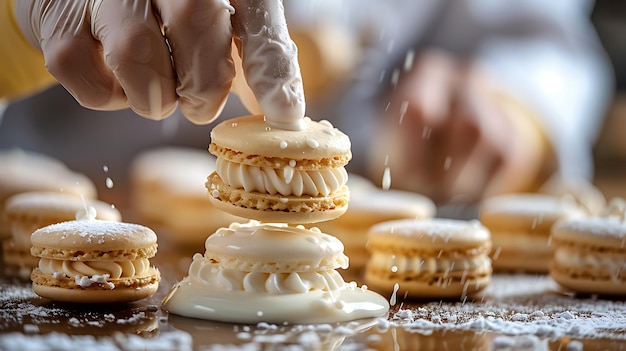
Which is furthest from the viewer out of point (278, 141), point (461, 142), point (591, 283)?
point (461, 142)

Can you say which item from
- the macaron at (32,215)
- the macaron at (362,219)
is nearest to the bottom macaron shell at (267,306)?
the macaron at (32,215)

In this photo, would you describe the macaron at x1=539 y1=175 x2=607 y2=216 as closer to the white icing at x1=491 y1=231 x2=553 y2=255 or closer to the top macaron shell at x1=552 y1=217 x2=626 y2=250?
the white icing at x1=491 y1=231 x2=553 y2=255

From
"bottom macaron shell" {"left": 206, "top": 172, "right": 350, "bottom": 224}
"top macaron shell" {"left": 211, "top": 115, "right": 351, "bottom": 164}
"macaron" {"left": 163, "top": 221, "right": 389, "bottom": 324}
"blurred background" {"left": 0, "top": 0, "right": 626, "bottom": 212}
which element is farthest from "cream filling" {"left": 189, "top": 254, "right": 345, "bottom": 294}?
"blurred background" {"left": 0, "top": 0, "right": 626, "bottom": 212}

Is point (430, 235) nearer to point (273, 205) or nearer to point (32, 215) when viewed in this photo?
point (273, 205)

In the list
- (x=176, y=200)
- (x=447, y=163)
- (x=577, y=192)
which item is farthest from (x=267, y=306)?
(x=447, y=163)

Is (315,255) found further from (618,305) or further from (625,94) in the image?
(625,94)

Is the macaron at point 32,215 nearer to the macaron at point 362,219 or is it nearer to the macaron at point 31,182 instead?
the macaron at point 31,182
